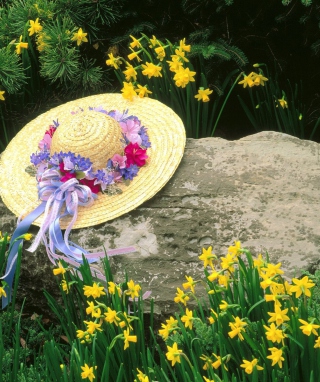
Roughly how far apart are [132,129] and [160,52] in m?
0.58

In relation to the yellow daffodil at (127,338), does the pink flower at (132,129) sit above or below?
above

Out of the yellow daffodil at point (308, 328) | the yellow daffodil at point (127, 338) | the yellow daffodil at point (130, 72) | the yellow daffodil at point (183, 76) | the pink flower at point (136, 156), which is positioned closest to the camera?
the yellow daffodil at point (308, 328)

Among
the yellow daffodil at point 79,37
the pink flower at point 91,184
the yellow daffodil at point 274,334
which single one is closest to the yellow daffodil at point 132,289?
the yellow daffodil at point 274,334

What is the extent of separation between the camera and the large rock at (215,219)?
106 inches

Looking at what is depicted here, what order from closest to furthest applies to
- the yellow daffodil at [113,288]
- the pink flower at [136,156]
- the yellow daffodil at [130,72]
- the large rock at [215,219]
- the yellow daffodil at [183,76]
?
1. the yellow daffodil at [113,288]
2. the large rock at [215,219]
3. the pink flower at [136,156]
4. the yellow daffodil at [183,76]
5. the yellow daffodil at [130,72]

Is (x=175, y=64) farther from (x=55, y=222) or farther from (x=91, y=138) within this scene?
(x=55, y=222)

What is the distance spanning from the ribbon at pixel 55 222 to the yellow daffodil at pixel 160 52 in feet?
3.05

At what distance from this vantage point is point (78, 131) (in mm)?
3078

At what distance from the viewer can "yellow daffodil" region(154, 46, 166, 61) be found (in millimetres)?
3531

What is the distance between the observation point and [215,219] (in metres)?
2.83

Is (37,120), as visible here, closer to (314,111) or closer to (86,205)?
(86,205)

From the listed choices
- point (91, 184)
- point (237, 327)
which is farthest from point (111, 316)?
point (91, 184)

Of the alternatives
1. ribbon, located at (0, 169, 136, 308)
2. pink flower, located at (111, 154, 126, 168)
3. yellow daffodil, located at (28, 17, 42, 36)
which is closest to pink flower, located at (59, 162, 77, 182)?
ribbon, located at (0, 169, 136, 308)

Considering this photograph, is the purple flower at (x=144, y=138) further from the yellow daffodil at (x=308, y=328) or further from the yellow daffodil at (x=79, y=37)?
the yellow daffodil at (x=308, y=328)
